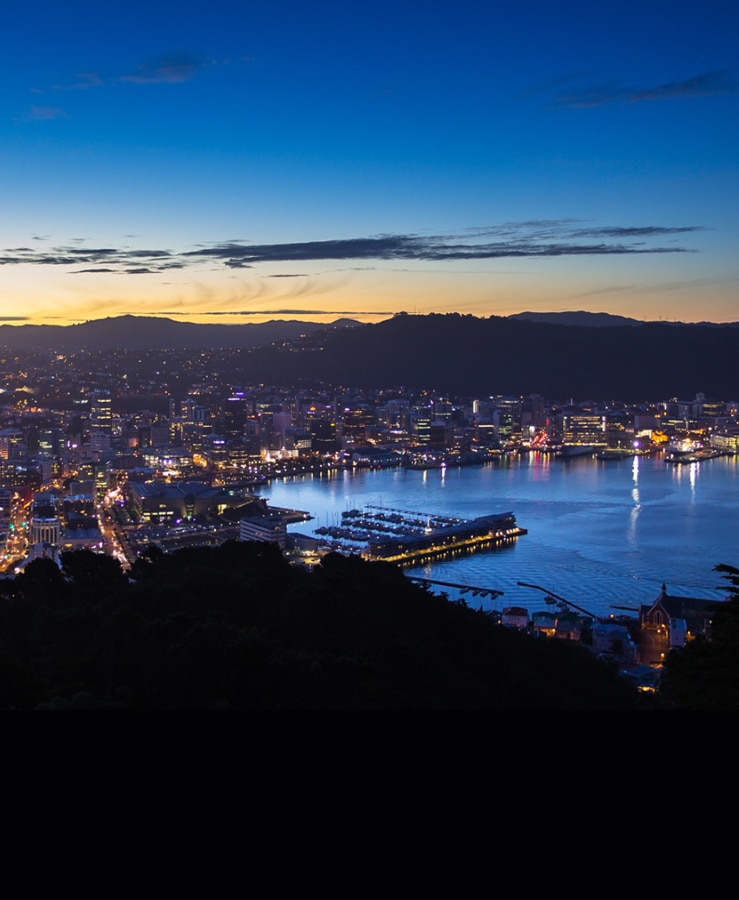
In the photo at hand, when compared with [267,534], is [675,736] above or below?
above

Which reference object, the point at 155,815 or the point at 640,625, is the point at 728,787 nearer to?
the point at 155,815

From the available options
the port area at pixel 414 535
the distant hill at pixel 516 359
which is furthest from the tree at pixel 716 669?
the distant hill at pixel 516 359

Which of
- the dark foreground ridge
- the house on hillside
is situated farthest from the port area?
the dark foreground ridge

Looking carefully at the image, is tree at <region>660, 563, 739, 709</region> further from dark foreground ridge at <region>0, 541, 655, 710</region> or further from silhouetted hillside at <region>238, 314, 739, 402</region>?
silhouetted hillside at <region>238, 314, 739, 402</region>

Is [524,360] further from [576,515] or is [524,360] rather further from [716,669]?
[716,669]

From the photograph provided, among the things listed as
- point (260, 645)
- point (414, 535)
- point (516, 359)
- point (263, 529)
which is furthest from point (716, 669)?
point (516, 359)

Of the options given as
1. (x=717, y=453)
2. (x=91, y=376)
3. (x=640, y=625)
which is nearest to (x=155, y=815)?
(x=640, y=625)

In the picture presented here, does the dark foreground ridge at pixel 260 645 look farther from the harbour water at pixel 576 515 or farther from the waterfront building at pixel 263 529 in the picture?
the waterfront building at pixel 263 529
